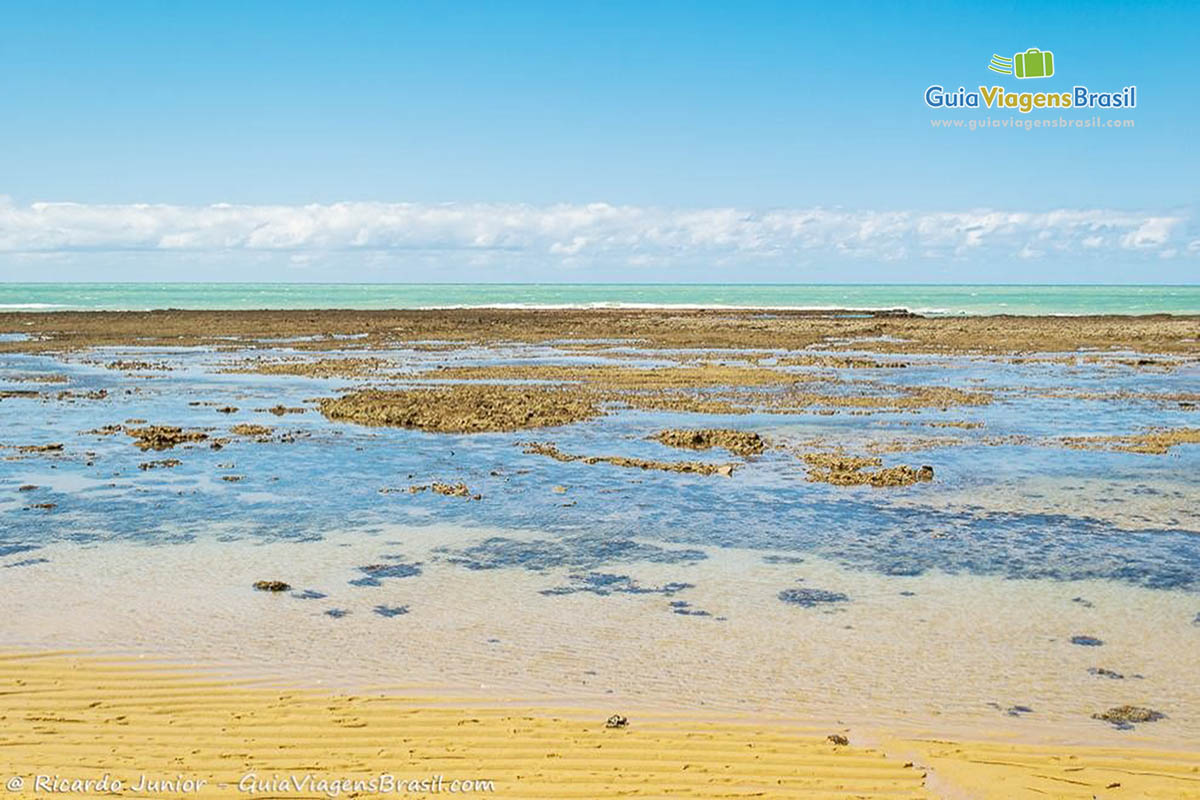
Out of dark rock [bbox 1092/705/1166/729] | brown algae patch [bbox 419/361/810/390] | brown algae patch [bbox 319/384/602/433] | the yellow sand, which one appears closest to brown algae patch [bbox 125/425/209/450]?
brown algae patch [bbox 319/384/602/433]

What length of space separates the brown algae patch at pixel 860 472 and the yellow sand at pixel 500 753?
921 cm

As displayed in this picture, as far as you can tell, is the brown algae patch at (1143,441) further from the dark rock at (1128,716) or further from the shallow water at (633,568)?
the dark rock at (1128,716)

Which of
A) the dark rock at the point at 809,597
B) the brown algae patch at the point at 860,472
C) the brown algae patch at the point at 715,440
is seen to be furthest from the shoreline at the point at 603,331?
the dark rock at the point at 809,597

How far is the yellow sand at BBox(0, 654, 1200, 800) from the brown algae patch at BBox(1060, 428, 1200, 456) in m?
13.5

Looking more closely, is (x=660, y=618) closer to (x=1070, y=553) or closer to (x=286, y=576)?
(x=286, y=576)

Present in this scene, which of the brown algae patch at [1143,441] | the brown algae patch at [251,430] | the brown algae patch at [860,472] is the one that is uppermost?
the brown algae patch at [251,430]

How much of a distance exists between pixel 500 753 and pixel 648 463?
36.1 feet

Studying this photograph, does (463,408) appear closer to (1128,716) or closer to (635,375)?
(635,375)

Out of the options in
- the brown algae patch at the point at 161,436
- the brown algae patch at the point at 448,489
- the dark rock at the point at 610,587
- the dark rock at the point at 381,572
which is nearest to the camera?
the dark rock at the point at 610,587

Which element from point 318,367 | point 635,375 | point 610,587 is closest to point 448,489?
point 610,587

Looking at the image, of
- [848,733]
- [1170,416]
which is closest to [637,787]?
[848,733]

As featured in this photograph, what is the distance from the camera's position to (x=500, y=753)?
698 cm

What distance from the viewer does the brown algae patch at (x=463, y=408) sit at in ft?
72.8

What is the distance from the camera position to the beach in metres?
7.04
